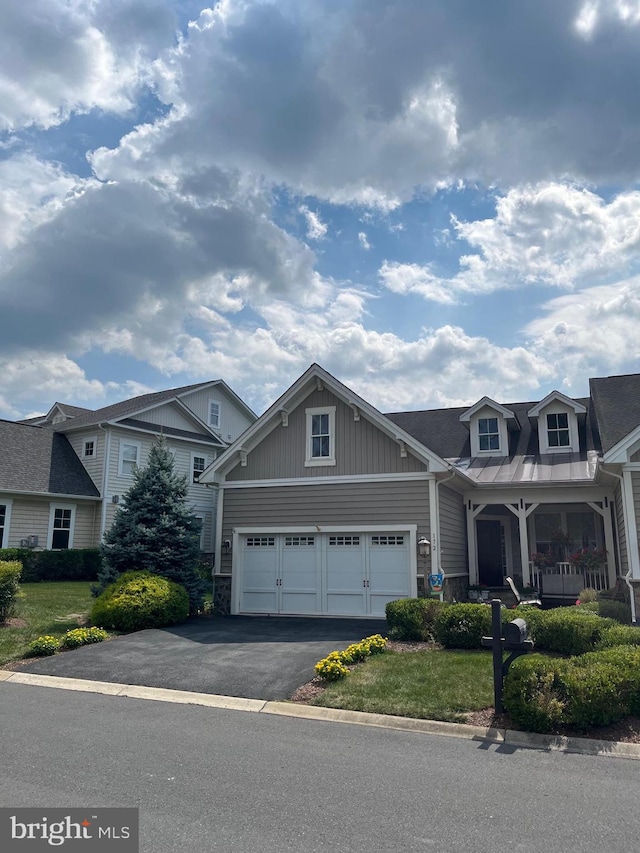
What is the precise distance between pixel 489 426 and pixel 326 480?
6695 millimetres

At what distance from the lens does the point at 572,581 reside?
59.0 feet

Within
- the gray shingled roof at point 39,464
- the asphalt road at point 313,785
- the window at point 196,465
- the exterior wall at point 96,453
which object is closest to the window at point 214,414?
the window at point 196,465

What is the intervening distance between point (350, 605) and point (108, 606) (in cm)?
574

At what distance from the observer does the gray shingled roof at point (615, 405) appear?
1697cm

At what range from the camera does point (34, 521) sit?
78.7ft

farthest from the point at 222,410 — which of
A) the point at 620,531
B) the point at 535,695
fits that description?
the point at 535,695

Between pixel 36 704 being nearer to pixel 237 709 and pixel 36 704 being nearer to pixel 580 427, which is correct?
pixel 237 709

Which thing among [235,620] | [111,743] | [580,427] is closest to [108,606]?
[235,620]

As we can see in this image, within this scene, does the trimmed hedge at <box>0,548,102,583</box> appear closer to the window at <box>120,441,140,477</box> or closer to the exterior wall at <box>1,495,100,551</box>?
the exterior wall at <box>1,495,100,551</box>

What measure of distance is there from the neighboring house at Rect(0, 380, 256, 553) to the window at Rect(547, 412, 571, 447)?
1149 cm

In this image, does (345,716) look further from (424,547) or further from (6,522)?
(6,522)

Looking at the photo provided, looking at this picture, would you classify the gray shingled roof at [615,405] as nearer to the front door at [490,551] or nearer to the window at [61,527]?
the front door at [490,551]

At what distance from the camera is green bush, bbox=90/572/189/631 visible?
13.5m

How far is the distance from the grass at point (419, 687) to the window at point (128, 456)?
63.2 ft
